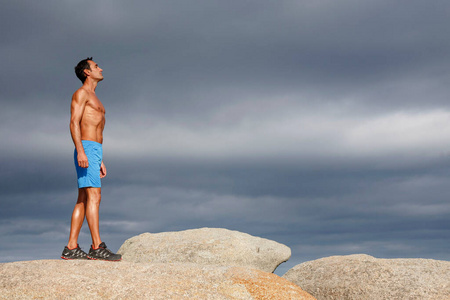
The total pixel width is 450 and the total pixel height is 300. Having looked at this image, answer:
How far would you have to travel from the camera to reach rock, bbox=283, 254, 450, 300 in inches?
312

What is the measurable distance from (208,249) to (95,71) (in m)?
5.35

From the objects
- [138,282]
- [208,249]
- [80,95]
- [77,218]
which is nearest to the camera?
[138,282]

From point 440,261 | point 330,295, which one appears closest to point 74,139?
point 330,295

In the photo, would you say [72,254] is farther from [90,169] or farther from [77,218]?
[90,169]

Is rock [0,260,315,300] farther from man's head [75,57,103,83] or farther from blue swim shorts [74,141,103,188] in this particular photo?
man's head [75,57,103,83]

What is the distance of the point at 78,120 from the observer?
831 cm

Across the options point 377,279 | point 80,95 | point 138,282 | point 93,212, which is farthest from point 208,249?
point 80,95

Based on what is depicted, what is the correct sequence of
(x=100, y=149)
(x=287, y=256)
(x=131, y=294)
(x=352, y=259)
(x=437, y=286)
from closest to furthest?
(x=131, y=294), (x=437, y=286), (x=100, y=149), (x=352, y=259), (x=287, y=256)

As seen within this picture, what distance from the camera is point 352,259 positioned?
920 centimetres

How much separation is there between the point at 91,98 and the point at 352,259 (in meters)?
6.29

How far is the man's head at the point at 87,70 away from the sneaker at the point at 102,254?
3.42m

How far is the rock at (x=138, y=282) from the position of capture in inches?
→ 239

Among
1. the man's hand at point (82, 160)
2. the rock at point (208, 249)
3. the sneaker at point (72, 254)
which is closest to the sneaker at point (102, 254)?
the sneaker at point (72, 254)

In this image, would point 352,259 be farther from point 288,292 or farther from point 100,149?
point 100,149
